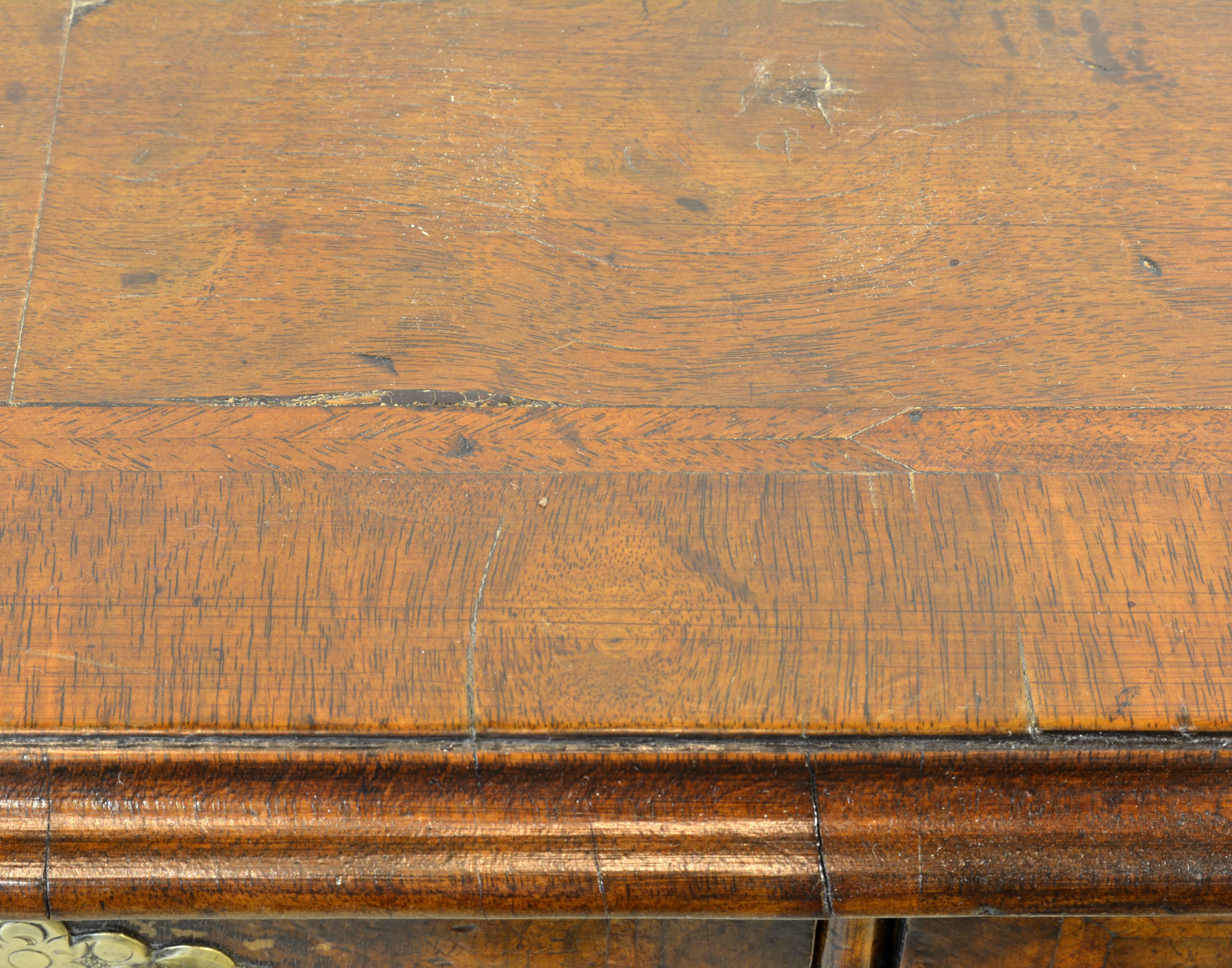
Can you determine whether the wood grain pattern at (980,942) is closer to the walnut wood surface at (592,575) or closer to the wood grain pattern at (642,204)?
the walnut wood surface at (592,575)

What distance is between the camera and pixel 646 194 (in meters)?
0.60

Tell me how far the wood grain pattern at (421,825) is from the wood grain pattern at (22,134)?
24cm

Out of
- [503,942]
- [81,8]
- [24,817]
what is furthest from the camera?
[81,8]

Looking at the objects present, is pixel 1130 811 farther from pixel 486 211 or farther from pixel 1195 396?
pixel 486 211

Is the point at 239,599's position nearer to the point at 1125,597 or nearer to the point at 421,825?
the point at 421,825

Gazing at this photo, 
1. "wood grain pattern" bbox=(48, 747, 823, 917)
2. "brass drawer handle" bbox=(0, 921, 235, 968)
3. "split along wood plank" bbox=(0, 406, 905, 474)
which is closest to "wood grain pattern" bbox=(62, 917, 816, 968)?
"brass drawer handle" bbox=(0, 921, 235, 968)

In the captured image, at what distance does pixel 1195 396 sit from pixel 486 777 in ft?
1.36

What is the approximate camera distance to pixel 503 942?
0.57 metres

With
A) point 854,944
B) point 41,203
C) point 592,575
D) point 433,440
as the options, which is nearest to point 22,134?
point 41,203

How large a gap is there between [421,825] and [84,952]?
24 centimetres

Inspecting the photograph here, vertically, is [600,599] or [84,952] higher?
[600,599]

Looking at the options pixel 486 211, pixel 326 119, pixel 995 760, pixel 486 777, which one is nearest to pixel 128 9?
pixel 326 119

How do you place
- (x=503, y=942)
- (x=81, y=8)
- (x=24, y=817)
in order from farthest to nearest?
(x=81, y=8) → (x=503, y=942) → (x=24, y=817)

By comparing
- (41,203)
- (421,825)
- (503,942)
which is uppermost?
(41,203)
